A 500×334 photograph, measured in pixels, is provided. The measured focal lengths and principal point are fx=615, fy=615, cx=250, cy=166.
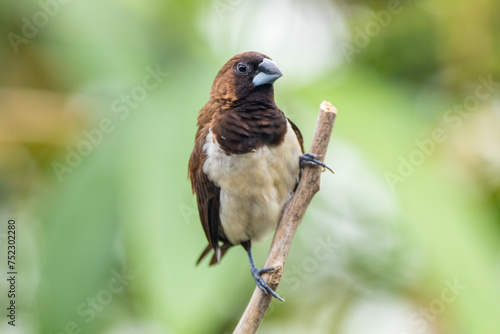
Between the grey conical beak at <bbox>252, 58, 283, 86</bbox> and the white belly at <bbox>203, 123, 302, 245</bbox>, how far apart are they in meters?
0.23

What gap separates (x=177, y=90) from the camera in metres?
2.71

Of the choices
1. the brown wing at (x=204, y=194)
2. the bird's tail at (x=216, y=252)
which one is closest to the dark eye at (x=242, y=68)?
the brown wing at (x=204, y=194)

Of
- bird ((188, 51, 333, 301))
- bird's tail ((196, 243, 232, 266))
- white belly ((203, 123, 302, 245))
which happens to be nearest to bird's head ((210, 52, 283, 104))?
bird ((188, 51, 333, 301))

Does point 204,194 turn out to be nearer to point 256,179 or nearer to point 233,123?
point 256,179

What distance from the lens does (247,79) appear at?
84.7 inches

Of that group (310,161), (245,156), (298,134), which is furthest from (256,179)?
(298,134)

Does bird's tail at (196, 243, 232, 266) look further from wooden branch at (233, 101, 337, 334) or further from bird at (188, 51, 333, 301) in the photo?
wooden branch at (233, 101, 337, 334)

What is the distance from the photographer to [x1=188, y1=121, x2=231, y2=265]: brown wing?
2.26m

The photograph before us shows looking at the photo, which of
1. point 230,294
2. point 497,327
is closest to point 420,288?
point 497,327

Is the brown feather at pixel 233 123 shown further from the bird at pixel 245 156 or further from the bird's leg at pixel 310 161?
the bird's leg at pixel 310 161

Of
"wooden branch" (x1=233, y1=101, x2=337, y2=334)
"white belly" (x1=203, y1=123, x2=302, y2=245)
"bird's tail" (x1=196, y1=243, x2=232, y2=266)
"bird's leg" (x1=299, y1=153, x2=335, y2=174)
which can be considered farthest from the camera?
"bird's tail" (x1=196, y1=243, x2=232, y2=266)

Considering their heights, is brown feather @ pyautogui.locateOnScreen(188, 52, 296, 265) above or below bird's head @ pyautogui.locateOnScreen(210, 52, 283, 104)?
below

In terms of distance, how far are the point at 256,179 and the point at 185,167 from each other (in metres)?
0.37

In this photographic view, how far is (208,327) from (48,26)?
1.69 meters
